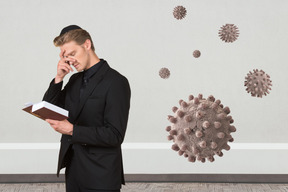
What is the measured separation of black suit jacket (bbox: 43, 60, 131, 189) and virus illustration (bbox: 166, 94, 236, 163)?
450 mm

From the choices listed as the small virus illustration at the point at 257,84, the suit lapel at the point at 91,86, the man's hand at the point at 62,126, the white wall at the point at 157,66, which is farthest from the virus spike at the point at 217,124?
the white wall at the point at 157,66

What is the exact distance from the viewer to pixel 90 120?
5.95 ft

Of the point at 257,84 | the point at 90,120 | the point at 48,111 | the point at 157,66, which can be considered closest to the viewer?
the point at 48,111

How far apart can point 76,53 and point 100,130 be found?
0.36 m

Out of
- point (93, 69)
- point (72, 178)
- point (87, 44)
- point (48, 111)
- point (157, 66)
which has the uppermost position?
point (87, 44)

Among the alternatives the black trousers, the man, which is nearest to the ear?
the man

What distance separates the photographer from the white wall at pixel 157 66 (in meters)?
4.66

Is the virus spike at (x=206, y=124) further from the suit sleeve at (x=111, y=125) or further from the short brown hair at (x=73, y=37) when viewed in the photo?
the short brown hair at (x=73, y=37)

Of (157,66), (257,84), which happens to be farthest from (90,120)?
(157,66)

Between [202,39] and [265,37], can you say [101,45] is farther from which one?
[265,37]

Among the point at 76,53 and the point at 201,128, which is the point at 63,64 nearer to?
the point at 76,53

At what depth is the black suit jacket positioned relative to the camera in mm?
1735

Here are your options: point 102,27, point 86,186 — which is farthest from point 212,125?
point 102,27

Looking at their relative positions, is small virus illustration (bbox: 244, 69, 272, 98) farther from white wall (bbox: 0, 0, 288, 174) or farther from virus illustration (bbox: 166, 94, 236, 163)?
white wall (bbox: 0, 0, 288, 174)
